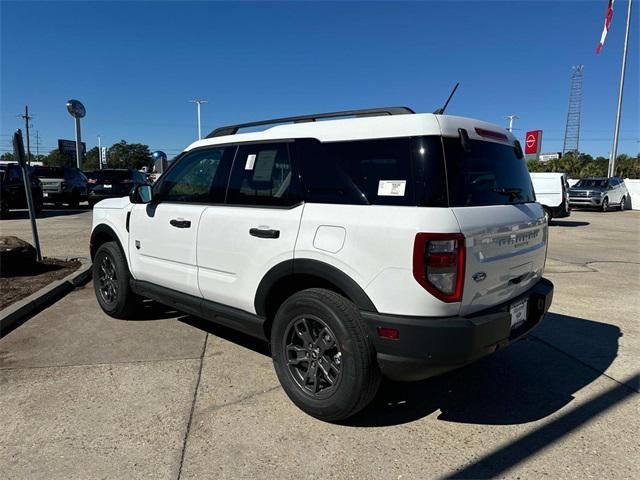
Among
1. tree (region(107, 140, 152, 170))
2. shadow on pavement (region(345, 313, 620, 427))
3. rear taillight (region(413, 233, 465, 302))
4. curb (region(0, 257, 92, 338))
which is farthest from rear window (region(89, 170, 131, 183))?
tree (region(107, 140, 152, 170))

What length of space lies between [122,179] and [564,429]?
1952 cm

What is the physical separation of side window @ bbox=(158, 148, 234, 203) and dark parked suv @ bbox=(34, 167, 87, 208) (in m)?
17.4

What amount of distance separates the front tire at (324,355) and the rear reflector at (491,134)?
139 centimetres

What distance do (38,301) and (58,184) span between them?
15773mm

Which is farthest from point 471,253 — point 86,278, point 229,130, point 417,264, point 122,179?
point 122,179

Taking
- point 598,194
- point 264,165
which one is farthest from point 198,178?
point 598,194

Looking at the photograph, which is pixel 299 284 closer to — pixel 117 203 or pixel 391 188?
pixel 391 188

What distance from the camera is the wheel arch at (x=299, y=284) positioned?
2697 millimetres

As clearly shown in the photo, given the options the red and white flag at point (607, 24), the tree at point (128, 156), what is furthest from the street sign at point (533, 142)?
the tree at point (128, 156)

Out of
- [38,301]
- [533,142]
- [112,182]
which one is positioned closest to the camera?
[38,301]

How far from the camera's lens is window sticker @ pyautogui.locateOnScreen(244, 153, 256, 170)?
351 cm

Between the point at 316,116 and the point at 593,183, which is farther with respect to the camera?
the point at 593,183

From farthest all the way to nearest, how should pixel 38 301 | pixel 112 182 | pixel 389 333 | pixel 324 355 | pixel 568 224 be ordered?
pixel 112 182 < pixel 568 224 < pixel 38 301 < pixel 324 355 < pixel 389 333

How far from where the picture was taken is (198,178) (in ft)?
13.0
